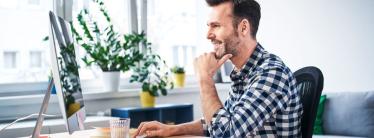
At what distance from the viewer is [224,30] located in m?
1.95

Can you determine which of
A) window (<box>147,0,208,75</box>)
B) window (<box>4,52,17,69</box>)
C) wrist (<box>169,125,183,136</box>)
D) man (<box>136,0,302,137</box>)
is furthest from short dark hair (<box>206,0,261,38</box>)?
window (<box>147,0,208,75</box>)

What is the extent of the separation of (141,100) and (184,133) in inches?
88.3

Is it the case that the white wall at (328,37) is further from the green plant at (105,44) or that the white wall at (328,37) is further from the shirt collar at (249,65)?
the shirt collar at (249,65)

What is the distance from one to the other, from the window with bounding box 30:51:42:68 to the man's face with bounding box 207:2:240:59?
8.20ft

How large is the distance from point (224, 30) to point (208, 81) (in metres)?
0.21

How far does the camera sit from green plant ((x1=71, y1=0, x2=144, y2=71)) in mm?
4188

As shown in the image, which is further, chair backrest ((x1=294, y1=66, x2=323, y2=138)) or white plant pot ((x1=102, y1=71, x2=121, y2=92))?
white plant pot ((x1=102, y1=71, x2=121, y2=92))

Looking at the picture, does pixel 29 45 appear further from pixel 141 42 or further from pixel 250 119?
pixel 250 119

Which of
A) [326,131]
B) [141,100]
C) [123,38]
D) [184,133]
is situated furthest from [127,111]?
[184,133]

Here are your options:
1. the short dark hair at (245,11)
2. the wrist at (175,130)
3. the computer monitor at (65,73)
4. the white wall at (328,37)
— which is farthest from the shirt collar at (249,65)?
the white wall at (328,37)

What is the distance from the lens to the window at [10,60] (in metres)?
3.95

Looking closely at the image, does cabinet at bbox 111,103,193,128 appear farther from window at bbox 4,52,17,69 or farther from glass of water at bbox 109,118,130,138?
glass of water at bbox 109,118,130,138

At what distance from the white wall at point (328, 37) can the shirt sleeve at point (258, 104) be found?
294 cm

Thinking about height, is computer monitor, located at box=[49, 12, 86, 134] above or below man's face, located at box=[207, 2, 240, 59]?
below
